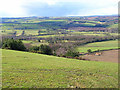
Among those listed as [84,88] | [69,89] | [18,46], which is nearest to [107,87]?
[84,88]

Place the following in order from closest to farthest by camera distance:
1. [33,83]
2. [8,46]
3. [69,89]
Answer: [69,89], [33,83], [8,46]

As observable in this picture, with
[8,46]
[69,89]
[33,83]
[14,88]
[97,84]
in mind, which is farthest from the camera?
[8,46]

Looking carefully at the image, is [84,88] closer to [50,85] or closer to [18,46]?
[50,85]

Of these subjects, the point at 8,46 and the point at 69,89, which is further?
the point at 8,46

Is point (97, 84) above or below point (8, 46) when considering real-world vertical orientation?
below

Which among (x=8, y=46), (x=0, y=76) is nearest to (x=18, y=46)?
(x=8, y=46)

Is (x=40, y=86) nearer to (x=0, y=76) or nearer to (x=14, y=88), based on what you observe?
(x=14, y=88)

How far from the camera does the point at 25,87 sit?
10.1 meters

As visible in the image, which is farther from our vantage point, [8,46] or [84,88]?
[8,46]

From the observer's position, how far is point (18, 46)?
44469mm

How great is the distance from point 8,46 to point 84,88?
38.1 m

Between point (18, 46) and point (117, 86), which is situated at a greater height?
point (18, 46)

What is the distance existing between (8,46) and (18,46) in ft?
11.2

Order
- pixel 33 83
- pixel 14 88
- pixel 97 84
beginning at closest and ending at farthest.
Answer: pixel 14 88 < pixel 33 83 < pixel 97 84
